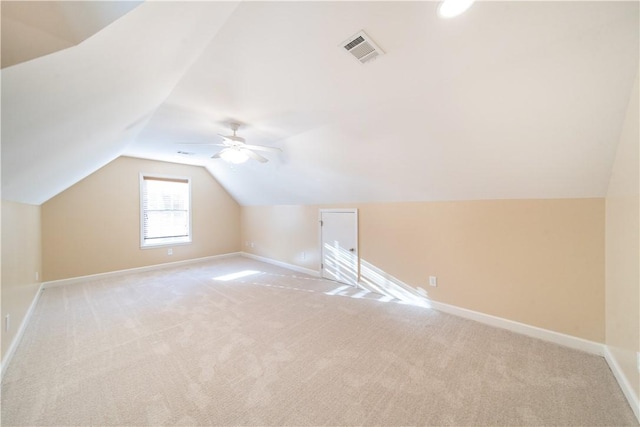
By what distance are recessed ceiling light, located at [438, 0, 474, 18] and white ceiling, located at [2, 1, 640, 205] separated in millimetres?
78

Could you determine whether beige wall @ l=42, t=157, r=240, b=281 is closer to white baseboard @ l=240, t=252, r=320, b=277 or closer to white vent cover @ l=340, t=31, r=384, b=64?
white baseboard @ l=240, t=252, r=320, b=277

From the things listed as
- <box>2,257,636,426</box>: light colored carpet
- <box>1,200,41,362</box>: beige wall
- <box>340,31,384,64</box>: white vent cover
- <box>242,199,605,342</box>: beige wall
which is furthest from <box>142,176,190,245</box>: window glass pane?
<box>340,31,384,64</box>: white vent cover

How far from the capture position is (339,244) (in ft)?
14.4

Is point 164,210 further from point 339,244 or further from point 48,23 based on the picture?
point 48,23

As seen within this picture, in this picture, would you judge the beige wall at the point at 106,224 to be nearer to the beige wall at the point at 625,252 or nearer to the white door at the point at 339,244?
the white door at the point at 339,244

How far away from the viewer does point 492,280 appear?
2.79m

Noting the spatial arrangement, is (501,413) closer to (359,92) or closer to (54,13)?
(359,92)

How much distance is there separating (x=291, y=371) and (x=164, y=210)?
4.99 metres

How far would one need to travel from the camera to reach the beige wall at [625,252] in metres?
1.68

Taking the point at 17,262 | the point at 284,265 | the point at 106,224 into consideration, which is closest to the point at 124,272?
the point at 106,224

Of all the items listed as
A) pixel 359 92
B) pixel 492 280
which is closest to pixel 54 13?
pixel 359 92

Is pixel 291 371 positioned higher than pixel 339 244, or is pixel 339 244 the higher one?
pixel 339 244

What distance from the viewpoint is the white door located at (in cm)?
416

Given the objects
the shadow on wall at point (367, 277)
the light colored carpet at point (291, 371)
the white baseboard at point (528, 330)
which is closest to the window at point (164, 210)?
the light colored carpet at point (291, 371)
